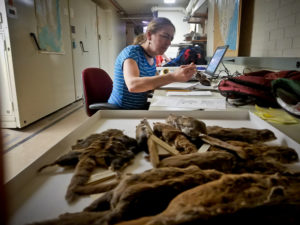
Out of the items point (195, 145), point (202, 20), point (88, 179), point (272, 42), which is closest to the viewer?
point (88, 179)

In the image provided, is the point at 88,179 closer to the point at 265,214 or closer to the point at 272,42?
the point at 265,214

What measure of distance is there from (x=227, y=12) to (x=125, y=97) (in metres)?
2.30

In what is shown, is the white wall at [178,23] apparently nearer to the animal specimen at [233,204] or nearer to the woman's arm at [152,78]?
the woman's arm at [152,78]

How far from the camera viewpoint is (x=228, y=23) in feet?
9.88

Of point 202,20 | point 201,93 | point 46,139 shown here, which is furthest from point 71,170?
point 202,20

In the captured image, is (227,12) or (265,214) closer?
(265,214)

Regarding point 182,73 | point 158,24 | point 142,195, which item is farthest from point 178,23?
point 142,195

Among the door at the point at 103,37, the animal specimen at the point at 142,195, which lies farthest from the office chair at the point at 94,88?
the door at the point at 103,37

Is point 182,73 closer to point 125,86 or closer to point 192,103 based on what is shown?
point 192,103

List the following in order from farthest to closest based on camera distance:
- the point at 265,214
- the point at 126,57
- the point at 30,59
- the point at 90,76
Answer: the point at 30,59 → the point at 90,76 → the point at 126,57 → the point at 265,214

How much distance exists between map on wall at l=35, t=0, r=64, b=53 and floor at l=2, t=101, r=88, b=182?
1.12 metres

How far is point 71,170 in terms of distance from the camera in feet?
1.79

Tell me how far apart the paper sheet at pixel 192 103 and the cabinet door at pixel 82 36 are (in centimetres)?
380

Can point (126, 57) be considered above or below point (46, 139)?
above
